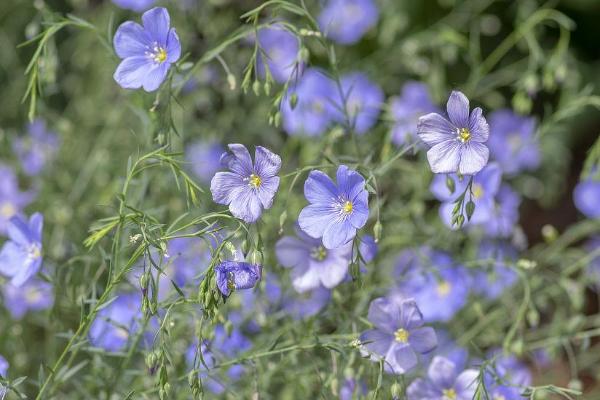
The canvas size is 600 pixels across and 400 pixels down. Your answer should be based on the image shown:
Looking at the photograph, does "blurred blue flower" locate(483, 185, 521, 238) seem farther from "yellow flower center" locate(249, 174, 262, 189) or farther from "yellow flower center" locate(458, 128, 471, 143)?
"yellow flower center" locate(249, 174, 262, 189)

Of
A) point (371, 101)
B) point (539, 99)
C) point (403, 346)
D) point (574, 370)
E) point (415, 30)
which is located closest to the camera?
point (403, 346)

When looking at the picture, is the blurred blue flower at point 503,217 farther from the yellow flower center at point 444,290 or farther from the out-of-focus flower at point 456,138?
the out-of-focus flower at point 456,138

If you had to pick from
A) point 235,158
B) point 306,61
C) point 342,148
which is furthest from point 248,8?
point 235,158

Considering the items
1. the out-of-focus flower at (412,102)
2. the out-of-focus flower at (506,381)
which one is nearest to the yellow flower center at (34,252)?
the out-of-focus flower at (506,381)

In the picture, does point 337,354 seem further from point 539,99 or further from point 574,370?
point 539,99

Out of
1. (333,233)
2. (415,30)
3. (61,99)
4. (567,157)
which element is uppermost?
(333,233)

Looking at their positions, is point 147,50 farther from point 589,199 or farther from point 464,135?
point 589,199

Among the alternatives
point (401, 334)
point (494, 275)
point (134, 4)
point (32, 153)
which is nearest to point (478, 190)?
point (494, 275)

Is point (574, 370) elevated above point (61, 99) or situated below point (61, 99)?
above
